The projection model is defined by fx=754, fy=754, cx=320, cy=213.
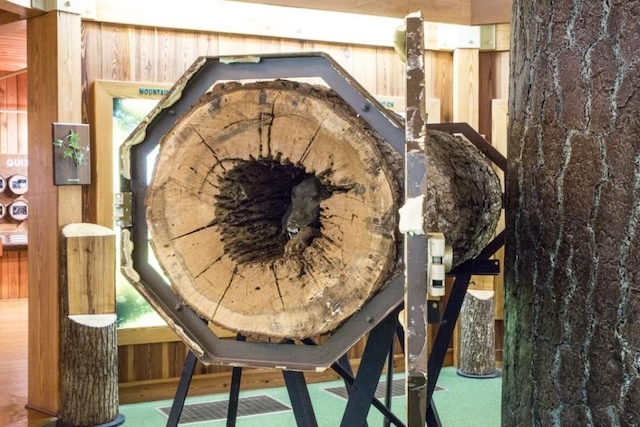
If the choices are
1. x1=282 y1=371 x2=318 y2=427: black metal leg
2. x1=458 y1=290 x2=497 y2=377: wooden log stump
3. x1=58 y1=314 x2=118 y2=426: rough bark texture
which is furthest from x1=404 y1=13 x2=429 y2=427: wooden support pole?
x1=458 y1=290 x2=497 y2=377: wooden log stump

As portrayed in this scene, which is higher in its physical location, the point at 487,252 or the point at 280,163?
the point at 280,163

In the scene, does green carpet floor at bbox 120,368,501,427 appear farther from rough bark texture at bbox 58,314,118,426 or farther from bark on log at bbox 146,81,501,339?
bark on log at bbox 146,81,501,339

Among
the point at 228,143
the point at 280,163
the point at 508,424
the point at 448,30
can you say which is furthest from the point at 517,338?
→ the point at 448,30

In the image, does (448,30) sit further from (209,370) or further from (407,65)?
(407,65)

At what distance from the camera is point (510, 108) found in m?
1.59

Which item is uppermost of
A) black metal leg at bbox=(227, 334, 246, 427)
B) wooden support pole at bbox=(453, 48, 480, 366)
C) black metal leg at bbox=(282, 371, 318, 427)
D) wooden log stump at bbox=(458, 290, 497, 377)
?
wooden support pole at bbox=(453, 48, 480, 366)

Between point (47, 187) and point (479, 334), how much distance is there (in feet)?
9.41

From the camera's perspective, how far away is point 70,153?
399 cm

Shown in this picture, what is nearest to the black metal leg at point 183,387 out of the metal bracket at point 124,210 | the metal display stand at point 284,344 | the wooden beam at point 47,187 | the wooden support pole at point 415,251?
the metal display stand at point 284,344

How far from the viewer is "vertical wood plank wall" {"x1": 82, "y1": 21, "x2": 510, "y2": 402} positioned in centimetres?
418

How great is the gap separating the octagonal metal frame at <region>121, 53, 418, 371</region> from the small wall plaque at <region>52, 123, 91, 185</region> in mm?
2377

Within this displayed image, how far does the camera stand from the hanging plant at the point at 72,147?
3971 mm

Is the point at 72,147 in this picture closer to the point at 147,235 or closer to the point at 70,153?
the point at 70,153

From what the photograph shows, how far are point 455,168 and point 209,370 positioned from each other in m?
2.99
